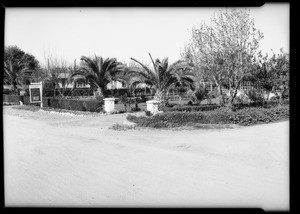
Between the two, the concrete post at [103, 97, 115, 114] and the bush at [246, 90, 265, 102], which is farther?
the bush at [246, 90, 265, 102]

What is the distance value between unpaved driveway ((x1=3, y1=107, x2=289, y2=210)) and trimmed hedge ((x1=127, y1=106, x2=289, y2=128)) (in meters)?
1.79

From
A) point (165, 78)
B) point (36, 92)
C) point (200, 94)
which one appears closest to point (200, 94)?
point (200, 94)

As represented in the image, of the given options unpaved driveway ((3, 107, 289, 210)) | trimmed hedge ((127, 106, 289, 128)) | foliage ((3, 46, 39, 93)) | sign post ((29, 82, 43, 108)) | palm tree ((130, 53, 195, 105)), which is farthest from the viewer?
sign post ((29, 82, 43, 108))

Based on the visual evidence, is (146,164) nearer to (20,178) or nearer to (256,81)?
(20,178)

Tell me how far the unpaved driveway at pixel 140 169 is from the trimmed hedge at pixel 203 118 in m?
1.79

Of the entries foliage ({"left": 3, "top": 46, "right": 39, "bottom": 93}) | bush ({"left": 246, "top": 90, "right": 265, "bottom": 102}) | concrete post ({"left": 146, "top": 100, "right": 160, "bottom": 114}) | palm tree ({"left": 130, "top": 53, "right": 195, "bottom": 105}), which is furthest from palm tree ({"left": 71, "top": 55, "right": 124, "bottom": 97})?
bush ({"left": 246, "top": 90, "right": 265, "bottom": 102})

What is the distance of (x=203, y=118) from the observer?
9.66 metres

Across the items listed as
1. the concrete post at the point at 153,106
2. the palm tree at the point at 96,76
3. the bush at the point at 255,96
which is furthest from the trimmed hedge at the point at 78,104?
the bush at the point at 255,96

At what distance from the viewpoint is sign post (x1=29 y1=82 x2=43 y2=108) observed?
34.7 ft

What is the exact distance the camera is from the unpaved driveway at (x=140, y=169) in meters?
5.38

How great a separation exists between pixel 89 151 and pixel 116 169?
88 centimetres

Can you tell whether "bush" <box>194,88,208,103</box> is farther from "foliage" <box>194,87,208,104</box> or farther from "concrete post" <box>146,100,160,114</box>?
"concrete post" <box>146,100,160,114</box>

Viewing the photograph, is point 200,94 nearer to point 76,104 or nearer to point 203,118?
point 203,118

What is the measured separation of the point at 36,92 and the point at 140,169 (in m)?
6.72
